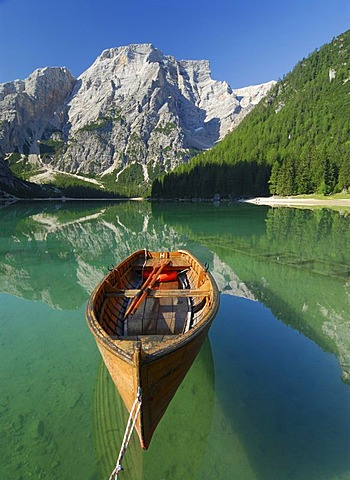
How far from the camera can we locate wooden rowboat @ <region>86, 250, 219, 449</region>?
518 centimetres

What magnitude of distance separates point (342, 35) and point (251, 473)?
25688cm

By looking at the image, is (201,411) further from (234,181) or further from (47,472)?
(234,181)

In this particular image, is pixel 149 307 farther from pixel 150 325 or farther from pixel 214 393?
pixel 214 393

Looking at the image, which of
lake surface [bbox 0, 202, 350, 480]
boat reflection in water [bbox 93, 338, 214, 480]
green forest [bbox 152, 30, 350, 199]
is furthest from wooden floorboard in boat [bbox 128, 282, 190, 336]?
green forest [bbox 152, 30, 350, 199]

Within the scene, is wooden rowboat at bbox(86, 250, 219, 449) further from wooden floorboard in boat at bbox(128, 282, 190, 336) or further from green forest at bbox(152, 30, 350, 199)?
green forest at bbox(152, 30, 350, 199)

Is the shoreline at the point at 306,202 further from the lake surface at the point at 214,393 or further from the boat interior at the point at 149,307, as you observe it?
the boat interior at the point at 149,307

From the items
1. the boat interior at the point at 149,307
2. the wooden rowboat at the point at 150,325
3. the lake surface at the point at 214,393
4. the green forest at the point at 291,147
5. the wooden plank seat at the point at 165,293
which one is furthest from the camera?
the green forest at the point at 291,147

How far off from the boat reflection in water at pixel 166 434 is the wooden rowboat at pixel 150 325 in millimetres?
527

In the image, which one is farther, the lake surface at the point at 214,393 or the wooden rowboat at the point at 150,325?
the lake surface at the point at 214,393

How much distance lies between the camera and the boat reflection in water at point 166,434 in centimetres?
531

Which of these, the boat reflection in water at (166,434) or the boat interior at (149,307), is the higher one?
the boat interior at (149,307)

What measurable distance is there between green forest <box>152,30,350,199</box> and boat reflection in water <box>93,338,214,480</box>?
8741cm

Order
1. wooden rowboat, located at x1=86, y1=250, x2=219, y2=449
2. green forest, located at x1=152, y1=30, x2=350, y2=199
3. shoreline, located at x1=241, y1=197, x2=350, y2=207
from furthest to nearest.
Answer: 1. green forest, located at x1=152, y1=30, x2=350, y2=199
2. shoreline, located at x1=241, y1=197, x2=350, y2=207
3. wooden rowboat, located at x1=86, y1=250, x2=219, y2=449

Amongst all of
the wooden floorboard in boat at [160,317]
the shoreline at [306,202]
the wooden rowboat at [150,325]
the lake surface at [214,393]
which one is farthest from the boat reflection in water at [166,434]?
the shoreline at [306,202]
